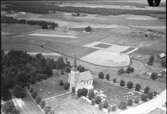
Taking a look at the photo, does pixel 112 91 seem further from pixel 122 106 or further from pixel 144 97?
pixel 122 106

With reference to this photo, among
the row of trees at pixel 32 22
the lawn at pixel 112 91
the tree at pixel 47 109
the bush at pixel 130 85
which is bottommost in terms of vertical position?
the lawn at pixel 112 91

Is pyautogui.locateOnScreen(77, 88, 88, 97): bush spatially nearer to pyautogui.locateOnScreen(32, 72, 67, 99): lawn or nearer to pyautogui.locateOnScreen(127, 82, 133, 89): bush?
pyautogui.locateOnScreen(32, 72, 67, 99): lawn

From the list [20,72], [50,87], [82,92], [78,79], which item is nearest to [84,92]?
[82,92]

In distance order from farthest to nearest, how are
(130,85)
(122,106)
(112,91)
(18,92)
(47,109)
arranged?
(130,85) < (112,91) < (18,92) < (122,106) < (47,109)

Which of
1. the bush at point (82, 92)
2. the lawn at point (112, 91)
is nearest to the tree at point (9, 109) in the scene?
the bush at point (82, 92)

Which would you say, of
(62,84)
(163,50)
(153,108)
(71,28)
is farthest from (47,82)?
(71,28)

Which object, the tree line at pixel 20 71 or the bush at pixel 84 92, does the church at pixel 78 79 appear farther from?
the tree line at pixel 20 71

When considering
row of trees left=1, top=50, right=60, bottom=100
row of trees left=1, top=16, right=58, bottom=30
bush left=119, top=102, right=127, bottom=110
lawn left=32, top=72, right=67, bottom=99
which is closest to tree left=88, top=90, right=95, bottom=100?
bush left=119, top=102, right=127, bottom=110

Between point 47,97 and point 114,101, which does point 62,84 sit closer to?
point 47,97

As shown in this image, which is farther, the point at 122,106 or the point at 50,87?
the point at 50,87
